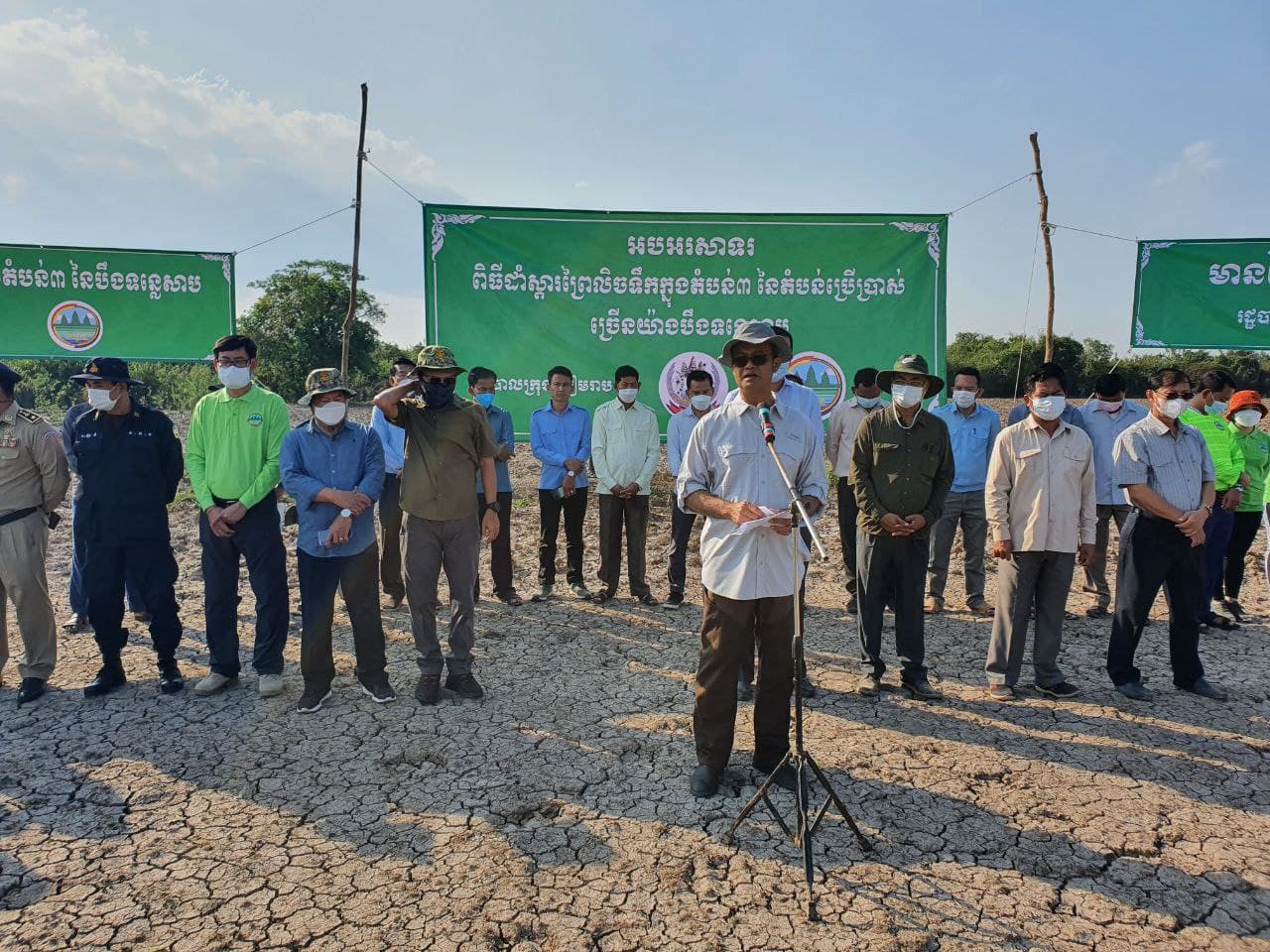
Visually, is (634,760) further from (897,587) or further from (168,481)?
(168,481)

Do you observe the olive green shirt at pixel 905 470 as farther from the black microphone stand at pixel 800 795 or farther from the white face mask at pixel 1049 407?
the black microphone stand at pixel 800 795

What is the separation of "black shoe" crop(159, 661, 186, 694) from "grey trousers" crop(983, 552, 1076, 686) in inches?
192

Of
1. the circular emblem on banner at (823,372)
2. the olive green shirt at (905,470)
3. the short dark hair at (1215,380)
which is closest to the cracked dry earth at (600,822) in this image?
the olive green shirt at (905,470)

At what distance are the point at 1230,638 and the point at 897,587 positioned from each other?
3040 mm

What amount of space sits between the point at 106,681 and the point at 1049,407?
5.77m

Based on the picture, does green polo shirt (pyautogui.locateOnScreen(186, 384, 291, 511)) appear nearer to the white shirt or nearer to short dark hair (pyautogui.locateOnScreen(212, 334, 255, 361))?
short dark hair (pyautogui.locateOnScreen(212, 334, 255, 361))

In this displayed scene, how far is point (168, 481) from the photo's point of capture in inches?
183

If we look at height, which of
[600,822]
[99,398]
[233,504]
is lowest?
[600,822]

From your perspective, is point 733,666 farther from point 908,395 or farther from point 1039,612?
point 1039,612

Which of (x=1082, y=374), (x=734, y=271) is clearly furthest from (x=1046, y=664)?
(x=1082, y=374)

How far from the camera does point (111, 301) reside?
8.66 meters

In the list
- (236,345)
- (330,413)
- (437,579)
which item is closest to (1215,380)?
(437,579)

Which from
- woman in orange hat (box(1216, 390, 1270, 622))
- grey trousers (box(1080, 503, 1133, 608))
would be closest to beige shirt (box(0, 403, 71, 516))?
grey trousers (box(1080, 503, 1133, 608))

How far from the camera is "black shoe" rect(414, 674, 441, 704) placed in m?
4.34
